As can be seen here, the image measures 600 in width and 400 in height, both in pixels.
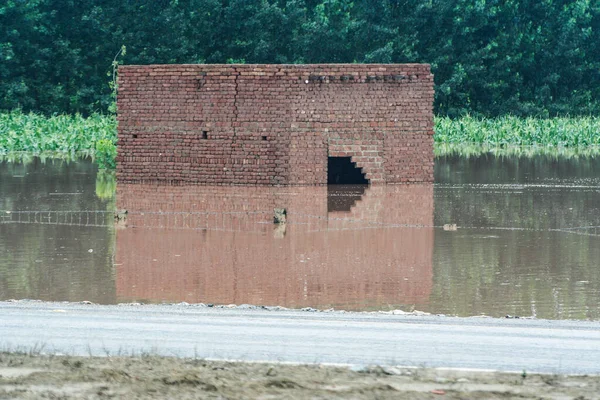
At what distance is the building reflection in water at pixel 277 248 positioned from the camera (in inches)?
508

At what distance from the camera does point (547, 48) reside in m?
65.9

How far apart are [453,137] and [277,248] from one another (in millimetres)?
31418

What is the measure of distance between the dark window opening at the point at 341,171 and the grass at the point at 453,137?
12165 millimetres

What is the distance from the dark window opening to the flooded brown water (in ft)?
4.07

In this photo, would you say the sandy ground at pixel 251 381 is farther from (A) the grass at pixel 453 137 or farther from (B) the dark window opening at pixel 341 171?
(A) the grass at pixel 453 137

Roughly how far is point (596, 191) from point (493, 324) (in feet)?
50.3

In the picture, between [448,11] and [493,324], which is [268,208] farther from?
[448,11]

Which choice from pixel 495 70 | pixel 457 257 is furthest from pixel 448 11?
pixel 457 257

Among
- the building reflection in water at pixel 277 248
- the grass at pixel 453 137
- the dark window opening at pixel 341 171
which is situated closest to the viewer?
the building reflection in water at pixel 277 248

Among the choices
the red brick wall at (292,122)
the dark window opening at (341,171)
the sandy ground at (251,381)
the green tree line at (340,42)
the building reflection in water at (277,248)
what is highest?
the green tree line at (340,42)

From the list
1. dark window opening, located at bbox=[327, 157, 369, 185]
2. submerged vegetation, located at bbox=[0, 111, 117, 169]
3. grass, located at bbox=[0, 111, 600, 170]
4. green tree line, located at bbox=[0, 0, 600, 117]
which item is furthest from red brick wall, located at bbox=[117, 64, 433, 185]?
green tree line, located at bbox=[0, 0, 600, 117]

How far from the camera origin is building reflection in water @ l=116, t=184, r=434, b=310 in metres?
12.9

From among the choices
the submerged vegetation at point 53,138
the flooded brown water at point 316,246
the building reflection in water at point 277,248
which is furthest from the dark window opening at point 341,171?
the submerged vegetation at point 53,138

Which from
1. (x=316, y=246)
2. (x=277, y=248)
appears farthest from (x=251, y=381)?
(x=316, y=246)
